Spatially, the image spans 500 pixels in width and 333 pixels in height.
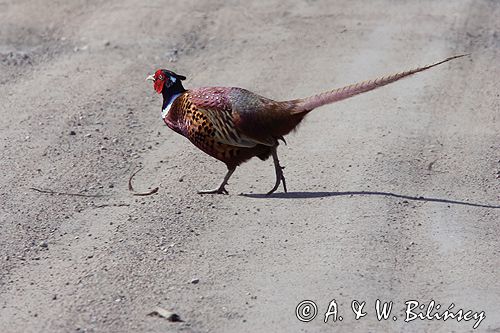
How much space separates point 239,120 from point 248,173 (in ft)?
2.96

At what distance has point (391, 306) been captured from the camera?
5578 mm

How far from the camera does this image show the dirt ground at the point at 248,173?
5.67 meters

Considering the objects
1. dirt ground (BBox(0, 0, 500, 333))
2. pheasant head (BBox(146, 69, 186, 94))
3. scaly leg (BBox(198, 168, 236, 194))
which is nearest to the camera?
dirt ground (BBox(0, 0, 500, 333))

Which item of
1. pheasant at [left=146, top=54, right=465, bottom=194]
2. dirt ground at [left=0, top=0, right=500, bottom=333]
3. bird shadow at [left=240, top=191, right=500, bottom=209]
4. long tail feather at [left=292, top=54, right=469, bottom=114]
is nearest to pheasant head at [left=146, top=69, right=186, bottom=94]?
pheasant at [left=146, top=54, right=465, bottom=194]

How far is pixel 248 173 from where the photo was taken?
8047 millimetres

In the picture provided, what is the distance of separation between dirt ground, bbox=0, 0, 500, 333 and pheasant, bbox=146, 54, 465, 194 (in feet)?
1.07

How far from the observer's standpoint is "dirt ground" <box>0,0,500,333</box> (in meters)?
5.67

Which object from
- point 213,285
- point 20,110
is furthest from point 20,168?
point 213,285

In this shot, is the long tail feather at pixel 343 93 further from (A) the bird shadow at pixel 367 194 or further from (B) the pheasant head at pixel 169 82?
(B) the pheasant head at pixel 169 82

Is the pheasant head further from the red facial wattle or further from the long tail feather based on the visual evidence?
the long tail feather

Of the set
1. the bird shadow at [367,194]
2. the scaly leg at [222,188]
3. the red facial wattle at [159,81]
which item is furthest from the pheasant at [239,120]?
the red facial wattle at [159,81]

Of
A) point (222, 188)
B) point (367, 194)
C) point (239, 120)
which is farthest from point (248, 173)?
point (367, 194)

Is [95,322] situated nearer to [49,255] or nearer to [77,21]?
[49,255]

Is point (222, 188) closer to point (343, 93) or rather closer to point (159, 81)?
point (159, 81)
